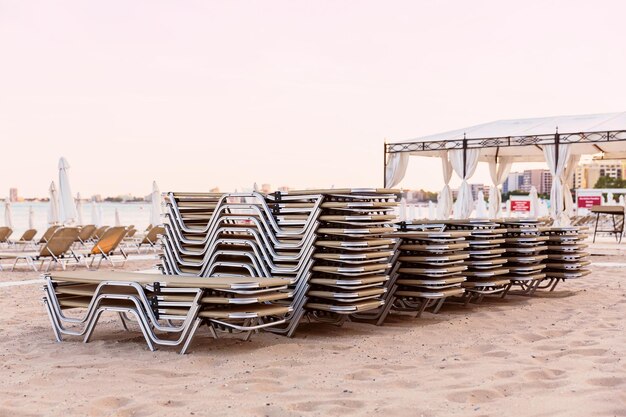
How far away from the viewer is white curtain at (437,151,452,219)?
63.9ft

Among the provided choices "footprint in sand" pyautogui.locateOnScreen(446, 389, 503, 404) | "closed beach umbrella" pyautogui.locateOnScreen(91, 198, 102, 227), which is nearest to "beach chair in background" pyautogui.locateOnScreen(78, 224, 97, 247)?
"closed beach umbrella" pyautogui.locateOnScreen(91, 198, 102, 227)

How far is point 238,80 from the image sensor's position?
19188 millimetres

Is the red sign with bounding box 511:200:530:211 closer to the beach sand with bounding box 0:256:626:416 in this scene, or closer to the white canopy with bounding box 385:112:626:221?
the white canopy with bounding box 385:112:626:221

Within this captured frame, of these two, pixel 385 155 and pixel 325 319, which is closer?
pixel 325 319

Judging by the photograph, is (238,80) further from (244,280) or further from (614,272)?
(244,280)

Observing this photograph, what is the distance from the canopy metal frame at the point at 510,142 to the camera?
16.3 m

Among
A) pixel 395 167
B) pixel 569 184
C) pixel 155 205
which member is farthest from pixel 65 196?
pixel 569 184

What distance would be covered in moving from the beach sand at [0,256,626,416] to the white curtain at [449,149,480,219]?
40.0 ft

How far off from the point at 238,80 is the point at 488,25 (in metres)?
6.66

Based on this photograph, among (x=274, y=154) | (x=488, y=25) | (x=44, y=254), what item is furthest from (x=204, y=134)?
(x=44, y=254)

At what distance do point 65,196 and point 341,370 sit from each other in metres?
11.3

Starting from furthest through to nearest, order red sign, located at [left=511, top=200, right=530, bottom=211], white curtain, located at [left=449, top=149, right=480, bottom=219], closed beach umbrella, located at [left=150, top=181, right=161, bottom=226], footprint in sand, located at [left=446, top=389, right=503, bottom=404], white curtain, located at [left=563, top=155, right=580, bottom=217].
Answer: red sign, located at [left=511, top=200, right=530, bottom=211] → white curtain, located at [left=449, top=149, right=480, bottom=219] → white curtain, located at [left=563, top=155, right=580, bottom=217] → closed beach umbrella, located at [left=150, top=181, right=161, bottom=226] → footprint in sand, located at [left=446, top=389, right=503, bottom=404]

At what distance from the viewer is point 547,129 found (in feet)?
58.7

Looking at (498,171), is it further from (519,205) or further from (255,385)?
(255,385)
